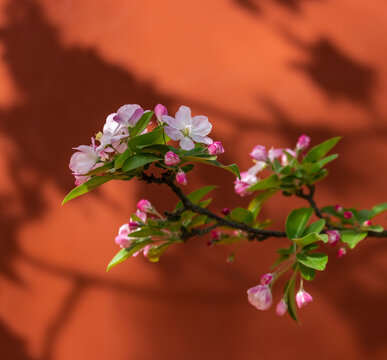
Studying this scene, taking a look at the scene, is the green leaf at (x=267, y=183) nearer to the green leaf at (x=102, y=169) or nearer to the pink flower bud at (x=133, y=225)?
the pink flower bud at (x=133, y=225)

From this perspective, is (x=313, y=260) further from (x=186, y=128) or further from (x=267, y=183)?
(x=186, y=128)

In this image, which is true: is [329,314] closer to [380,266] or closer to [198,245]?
[380,266]

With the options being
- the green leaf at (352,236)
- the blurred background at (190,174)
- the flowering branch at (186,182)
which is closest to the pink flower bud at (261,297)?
the flowering branch at (186,182)

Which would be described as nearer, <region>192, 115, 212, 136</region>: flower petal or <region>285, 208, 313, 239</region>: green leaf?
<region>192, 115, 212, 136</region>: flower petal

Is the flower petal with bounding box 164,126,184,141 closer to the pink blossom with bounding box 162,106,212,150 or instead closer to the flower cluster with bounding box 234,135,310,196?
the pink blossom with bounding box 162,106,212,150

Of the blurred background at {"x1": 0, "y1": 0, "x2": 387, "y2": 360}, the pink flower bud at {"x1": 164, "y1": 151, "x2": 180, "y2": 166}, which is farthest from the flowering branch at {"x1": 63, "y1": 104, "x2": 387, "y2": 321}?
the blurred background at {"x1": 0, "y1": 0, "x2": 387, "y2": 360}

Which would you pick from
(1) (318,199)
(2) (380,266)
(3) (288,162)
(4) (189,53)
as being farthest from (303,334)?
(4) (189,53)

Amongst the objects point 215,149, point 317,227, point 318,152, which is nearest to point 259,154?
point 318,152

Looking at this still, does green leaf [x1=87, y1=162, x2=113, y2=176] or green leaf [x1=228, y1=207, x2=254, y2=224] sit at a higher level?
green leaf [x1=87, y1=162, x2=113, y2=176]
